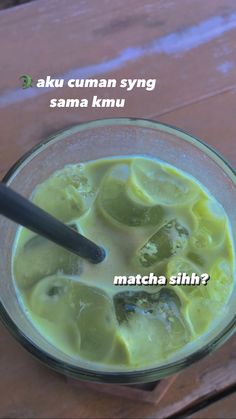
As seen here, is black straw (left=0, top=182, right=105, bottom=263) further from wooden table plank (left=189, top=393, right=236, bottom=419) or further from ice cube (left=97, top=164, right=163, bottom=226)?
wooden table plank (left=189, top=393, right=236, bottom=419)

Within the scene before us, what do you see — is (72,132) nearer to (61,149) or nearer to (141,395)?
(61,149)

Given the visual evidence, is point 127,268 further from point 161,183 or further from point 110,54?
point 110,54

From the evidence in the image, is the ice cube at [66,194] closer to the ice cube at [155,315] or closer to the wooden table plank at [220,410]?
the ice cube at [155,315]

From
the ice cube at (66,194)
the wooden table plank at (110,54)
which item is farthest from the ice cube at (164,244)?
the wooden table plank at (110,54)

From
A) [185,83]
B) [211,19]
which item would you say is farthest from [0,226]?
[211,19]

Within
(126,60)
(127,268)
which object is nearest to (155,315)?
(127,268)

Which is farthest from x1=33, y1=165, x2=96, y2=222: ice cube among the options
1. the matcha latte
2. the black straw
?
the black straw
